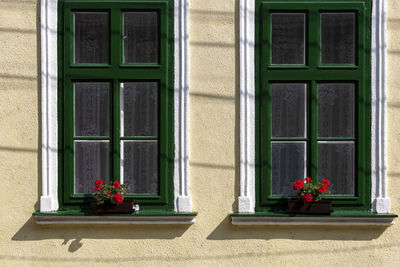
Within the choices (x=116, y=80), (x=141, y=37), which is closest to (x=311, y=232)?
(x=116, y=80)

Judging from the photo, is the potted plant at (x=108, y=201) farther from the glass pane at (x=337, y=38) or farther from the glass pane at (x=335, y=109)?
the glass pane at (x=337, y=38)

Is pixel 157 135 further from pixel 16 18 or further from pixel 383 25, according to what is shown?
pixel 383 25

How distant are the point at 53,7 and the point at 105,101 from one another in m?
1.03

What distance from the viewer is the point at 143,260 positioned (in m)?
5.51

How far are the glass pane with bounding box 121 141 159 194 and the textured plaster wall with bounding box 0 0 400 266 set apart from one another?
37cm

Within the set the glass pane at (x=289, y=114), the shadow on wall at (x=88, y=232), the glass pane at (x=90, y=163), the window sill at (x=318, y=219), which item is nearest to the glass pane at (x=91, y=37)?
the glass pane at (x=90, y=163)

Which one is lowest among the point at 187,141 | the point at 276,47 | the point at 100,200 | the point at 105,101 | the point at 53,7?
the point at 100,200

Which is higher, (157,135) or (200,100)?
(200,100)

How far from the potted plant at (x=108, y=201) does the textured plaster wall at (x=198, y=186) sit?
0.68ft

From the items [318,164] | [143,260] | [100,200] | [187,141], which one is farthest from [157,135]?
[318,164]

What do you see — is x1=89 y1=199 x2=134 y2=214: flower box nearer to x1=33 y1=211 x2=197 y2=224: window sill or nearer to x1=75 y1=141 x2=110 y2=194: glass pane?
x1=33 y1=211 x2=197 y2=224: window sill

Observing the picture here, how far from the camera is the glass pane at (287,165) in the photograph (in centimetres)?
557

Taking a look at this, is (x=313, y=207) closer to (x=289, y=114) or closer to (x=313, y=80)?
(x=289, y=114)

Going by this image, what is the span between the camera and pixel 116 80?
5547 millimetres
